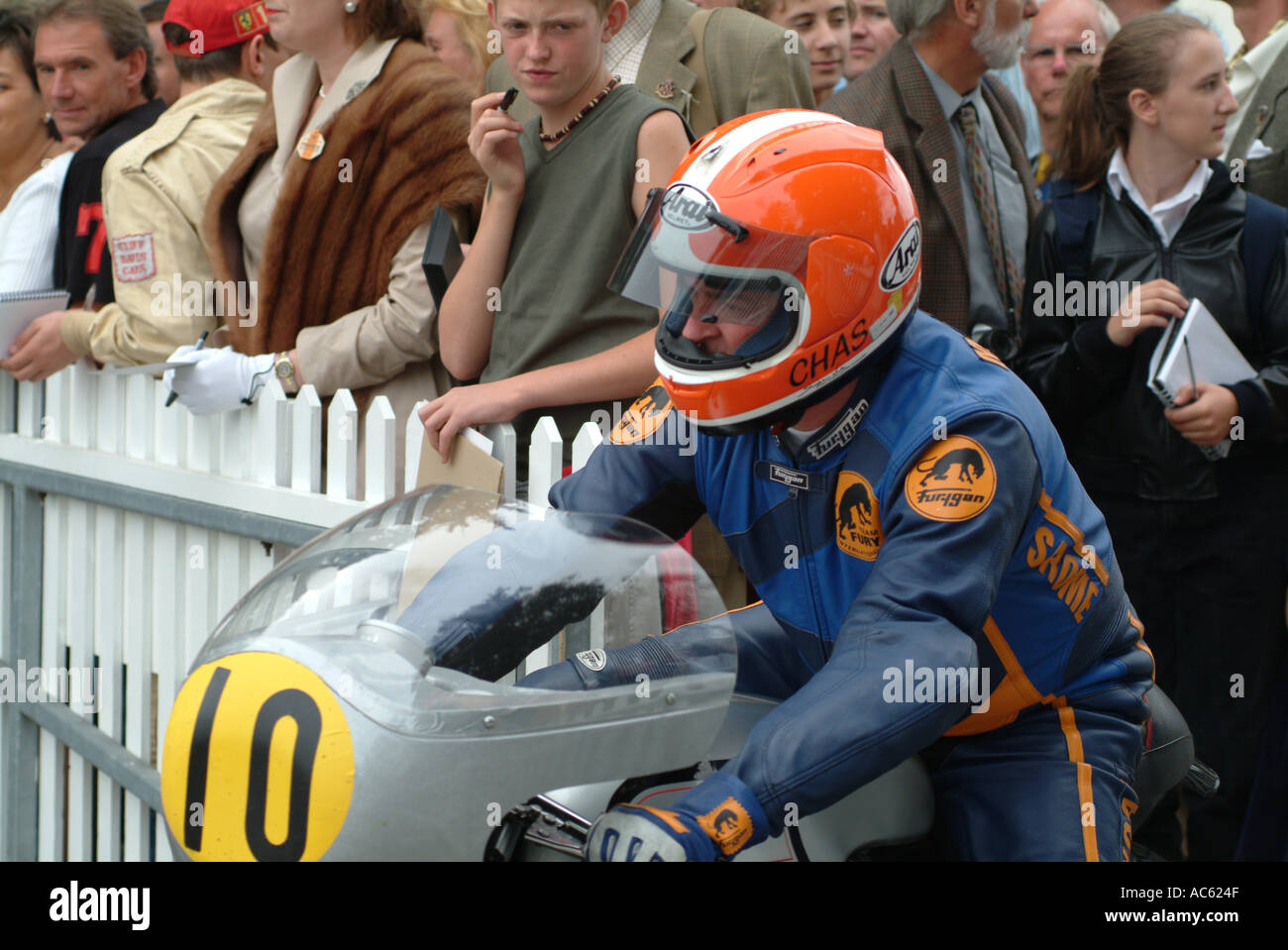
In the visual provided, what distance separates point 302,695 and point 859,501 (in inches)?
36.0

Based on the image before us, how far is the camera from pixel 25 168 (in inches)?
227

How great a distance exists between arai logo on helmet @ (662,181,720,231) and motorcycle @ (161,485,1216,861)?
1.49 ft

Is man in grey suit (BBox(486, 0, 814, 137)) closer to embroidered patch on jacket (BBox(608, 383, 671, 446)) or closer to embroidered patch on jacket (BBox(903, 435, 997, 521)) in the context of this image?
embroidered patch on jacket (BBox(608, 383, 671, 446))

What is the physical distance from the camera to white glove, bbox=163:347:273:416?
158 inches

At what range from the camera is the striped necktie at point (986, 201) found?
13.3ft

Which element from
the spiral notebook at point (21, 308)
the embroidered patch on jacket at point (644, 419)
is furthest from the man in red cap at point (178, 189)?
the embroidered patch on jacket at point (644, 419)

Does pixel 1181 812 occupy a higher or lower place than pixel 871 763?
lower

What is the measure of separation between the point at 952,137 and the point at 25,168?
3.74 metres

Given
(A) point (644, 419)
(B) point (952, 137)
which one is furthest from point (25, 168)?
(A) point (644, 419)

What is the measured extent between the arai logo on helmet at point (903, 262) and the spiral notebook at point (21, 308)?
11.0 ft

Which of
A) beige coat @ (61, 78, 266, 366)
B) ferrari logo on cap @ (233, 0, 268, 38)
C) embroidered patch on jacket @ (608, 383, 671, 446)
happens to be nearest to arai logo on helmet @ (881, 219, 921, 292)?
→ embroidered patch on jacket @ (608, 383, 671, 446)
